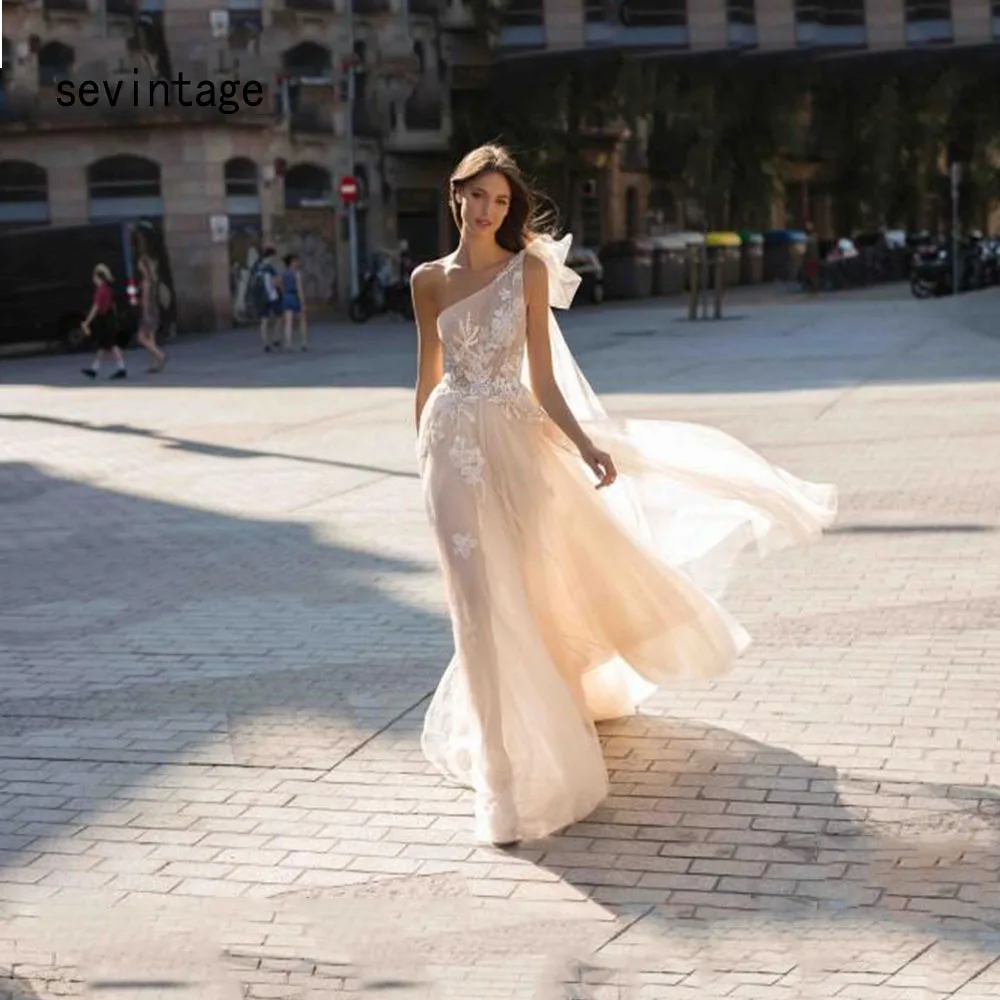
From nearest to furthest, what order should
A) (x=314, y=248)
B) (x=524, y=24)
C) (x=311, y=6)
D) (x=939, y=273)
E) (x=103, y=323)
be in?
(x=103, y=323) → (x=939, y=273) → (x=314, y=248) → (x=311, y=6) → (x=524, y=24)

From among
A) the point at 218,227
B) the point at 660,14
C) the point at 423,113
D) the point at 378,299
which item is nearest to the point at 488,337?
the point at 218,227

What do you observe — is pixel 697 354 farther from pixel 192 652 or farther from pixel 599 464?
pixel 599 464

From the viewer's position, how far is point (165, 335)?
1651 inches

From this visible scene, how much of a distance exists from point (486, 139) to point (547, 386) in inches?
1998

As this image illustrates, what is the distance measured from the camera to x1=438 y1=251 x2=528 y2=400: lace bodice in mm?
6418

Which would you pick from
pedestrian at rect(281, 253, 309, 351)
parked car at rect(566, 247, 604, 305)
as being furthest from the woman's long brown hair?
parked car at rect(566, 247, 604, 305)

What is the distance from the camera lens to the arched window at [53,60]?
168ft

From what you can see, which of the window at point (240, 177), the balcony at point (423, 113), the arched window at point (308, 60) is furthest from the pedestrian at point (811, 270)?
the window at point (240, 177)

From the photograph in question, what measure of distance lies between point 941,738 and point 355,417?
14590mm

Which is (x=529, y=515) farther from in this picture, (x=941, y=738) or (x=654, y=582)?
(x=941, y=738)

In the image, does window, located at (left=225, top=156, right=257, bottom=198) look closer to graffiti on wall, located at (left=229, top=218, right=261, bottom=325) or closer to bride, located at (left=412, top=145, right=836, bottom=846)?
graffiti on wall, located at (left=229, top=218, right=261, bottom=325)

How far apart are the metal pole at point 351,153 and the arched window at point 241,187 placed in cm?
242

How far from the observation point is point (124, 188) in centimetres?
4844

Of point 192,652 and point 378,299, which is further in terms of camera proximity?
point 378,299
